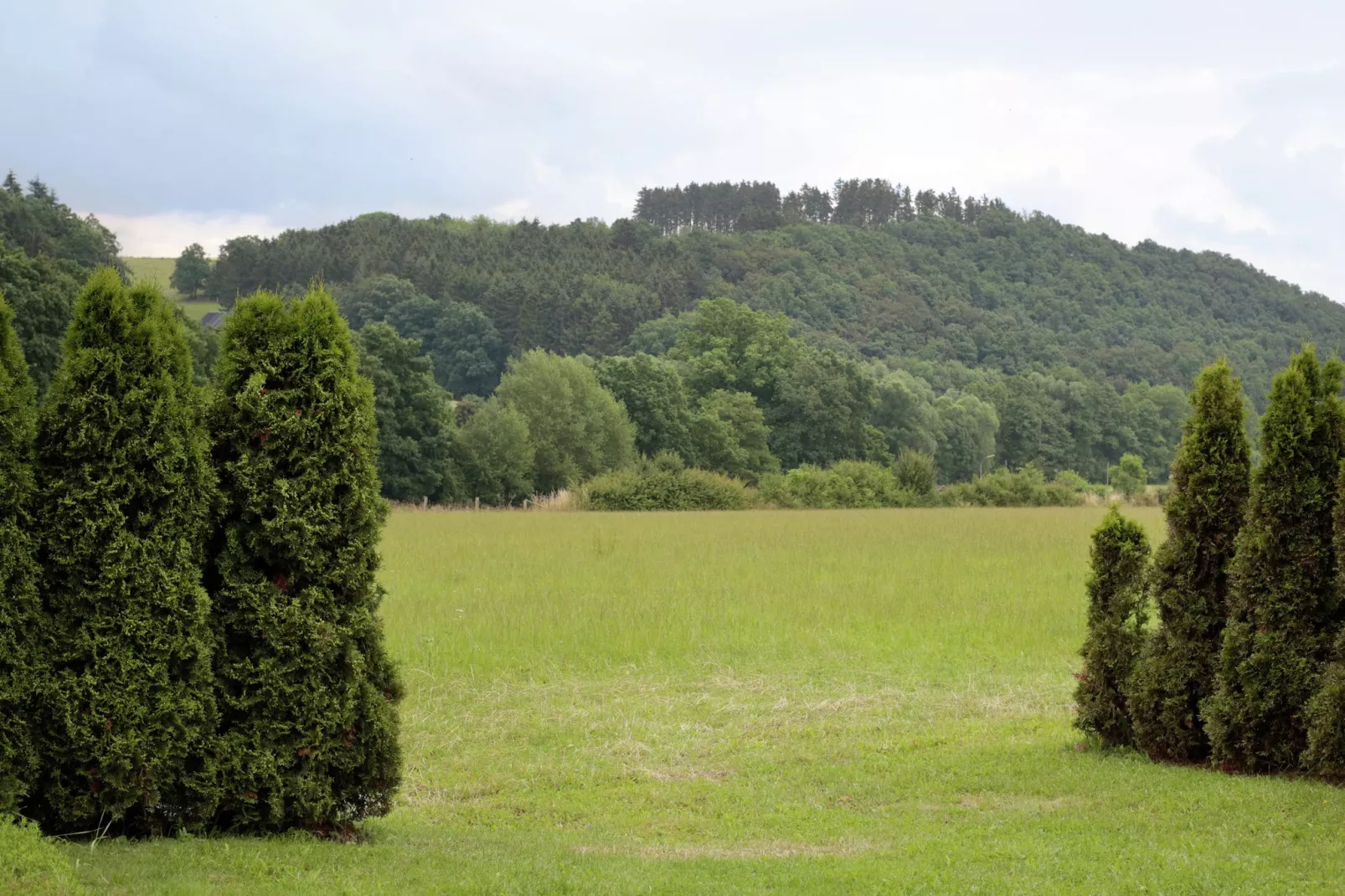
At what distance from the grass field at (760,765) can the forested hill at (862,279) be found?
81226 mm

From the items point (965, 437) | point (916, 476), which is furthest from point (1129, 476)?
point (916, 476)

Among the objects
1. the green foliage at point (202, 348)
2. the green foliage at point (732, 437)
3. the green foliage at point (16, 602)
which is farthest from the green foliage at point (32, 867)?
the green foliage at point (732, 437)

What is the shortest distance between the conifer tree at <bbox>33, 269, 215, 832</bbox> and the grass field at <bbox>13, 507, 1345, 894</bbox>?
374mm

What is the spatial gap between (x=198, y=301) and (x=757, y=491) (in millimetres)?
61586

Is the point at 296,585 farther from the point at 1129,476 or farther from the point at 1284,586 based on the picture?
the point at 1129,476

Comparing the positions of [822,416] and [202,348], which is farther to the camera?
[822,416]

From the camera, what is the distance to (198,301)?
97.8 meters

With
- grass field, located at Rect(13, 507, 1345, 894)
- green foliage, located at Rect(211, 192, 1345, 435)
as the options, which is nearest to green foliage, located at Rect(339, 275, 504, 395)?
green foliage, located at Rect(211, 192, 1345, 435)

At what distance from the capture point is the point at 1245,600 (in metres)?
8.61

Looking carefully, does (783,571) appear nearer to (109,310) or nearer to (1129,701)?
(1129,701)

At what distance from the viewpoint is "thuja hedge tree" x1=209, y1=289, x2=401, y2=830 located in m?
6.83

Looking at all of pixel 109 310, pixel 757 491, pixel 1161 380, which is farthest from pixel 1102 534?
pixel 1161 380

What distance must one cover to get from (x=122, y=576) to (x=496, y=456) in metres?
57.0

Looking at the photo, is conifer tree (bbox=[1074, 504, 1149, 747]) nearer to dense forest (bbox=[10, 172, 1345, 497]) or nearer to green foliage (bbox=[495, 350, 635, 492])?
dense forest (bbox=[10, 172, 1345, 497])
